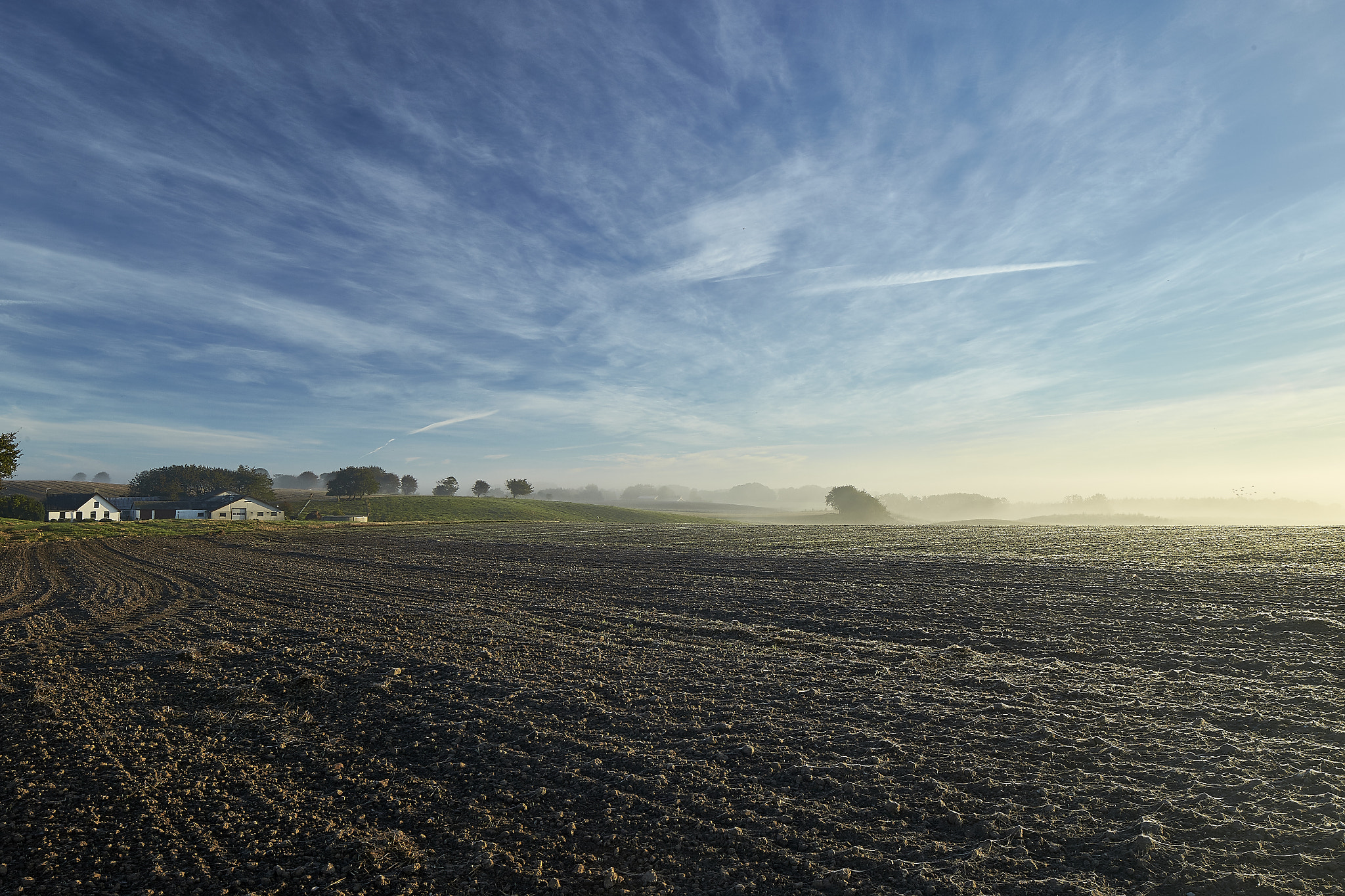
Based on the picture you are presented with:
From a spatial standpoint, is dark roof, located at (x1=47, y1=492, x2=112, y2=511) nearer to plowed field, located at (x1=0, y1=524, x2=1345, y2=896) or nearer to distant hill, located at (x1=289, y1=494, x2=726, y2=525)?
distant hill, located at (x1=289, y1=494, x2=726, y2=525)

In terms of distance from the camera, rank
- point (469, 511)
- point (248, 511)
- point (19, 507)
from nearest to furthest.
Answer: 1. point (19, 507)
2. point (248, 511)
3. point (469, 511)

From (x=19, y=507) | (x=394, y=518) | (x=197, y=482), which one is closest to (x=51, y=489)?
(x=197, y=482)

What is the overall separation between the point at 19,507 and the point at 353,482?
48.1m

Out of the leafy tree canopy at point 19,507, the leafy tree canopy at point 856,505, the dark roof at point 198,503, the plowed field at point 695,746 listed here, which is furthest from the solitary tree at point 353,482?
the plowed field at point 695,746

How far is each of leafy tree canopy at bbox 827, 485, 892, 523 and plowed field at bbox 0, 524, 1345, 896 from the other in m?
128

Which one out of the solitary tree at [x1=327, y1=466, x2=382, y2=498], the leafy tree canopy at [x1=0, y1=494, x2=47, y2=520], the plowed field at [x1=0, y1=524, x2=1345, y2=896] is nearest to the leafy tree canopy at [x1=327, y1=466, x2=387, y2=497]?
the solitary tree at [x1=327, y1=466, x2=382, y2=498]

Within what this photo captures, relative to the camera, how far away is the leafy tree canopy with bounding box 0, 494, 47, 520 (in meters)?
78.6

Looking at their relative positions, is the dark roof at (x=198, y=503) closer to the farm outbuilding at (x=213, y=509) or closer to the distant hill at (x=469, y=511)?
the farm outbuilding at (x=213, y=509)

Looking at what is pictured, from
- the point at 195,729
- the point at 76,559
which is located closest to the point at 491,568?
the point at 195,729

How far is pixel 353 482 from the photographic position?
121938 mm

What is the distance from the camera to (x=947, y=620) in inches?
495

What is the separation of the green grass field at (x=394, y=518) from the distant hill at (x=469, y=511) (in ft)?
0.38

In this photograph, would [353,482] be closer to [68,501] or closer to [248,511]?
[248,511]

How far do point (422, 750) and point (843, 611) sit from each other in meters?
10.1
